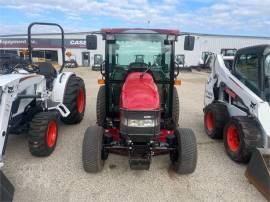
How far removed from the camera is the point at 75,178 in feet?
11.8

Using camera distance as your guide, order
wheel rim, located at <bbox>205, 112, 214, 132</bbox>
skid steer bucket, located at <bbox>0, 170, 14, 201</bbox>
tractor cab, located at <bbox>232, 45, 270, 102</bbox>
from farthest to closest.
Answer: wheel rim, located at <bbox>205, 112, 214, 132</bbox> < tractor cab, located at <bbox>232, 45, 270, 102</bbox> < skid steer bucket, located at <bbox>0, 170, 14, 201</bbox>

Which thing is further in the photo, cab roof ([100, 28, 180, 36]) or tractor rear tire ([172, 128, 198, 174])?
cab roof ([100, 28, 180, 36])

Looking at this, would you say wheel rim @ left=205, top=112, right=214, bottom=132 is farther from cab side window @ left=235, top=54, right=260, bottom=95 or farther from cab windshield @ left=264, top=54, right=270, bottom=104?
cab windshield @ left=264, top=54, right=270, bottom=104

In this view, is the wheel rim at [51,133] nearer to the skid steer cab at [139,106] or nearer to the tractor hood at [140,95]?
the skid steer cab at [139,106]

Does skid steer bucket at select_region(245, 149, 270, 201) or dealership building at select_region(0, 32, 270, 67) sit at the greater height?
dealership building at select_region(0, 32, 270, 67)

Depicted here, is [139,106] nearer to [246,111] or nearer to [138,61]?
[138,61]

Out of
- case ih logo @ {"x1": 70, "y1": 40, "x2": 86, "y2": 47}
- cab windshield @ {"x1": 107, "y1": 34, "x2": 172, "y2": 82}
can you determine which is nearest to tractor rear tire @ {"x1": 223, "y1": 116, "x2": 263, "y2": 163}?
cab windshield @ {"x1": 107, "y1": 34, "x2": 172, "y2": 82}

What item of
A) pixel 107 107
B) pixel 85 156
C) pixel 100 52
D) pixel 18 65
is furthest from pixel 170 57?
pixel 100 52

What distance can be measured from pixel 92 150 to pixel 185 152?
1223 mm

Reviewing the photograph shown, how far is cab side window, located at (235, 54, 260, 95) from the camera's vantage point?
438 cm

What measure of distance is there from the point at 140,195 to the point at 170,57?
2.11m

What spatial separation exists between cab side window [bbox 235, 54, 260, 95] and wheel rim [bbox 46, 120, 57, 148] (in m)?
3.33

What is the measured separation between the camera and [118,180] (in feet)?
11.8

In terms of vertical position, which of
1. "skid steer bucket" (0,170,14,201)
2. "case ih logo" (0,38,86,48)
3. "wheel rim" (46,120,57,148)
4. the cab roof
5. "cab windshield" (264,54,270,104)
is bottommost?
"skid steer bucket" (0,170,14,201)
